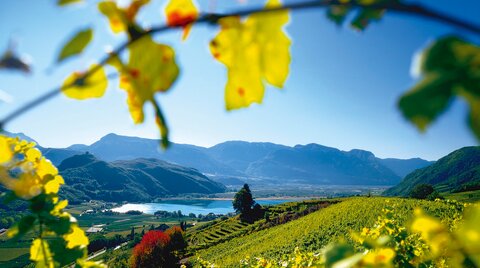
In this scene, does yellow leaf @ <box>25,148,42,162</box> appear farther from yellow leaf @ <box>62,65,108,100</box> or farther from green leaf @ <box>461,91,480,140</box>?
green leaf @ <box>461,91,480,140</box>

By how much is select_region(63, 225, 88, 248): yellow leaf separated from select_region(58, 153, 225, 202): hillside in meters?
151

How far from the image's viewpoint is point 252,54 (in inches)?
18.1

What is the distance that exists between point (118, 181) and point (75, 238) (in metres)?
183

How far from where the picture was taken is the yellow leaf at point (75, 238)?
51.1 inches

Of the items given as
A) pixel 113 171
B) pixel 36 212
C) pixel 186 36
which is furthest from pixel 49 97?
pixel 113 171

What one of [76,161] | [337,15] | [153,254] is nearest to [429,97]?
[337,15]

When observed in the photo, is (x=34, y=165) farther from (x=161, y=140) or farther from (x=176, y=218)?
(x=176, y=218)

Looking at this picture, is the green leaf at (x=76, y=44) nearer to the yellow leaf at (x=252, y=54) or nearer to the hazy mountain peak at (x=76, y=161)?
the yellow leaf at (x=252, y=54)

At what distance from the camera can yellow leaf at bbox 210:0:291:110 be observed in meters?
0.44

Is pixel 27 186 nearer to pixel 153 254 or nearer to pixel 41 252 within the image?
pixel 41 252

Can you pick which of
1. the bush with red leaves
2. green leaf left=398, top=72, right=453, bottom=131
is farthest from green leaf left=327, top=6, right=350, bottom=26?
the bush with red leaves

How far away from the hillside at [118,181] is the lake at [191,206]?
1405cm

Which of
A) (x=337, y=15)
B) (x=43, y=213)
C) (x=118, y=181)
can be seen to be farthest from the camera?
(x=118, y=181)

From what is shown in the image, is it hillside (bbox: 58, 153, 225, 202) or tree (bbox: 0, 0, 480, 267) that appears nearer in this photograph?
tree (bbox: 0, 0, 480, 267)
